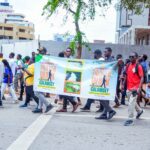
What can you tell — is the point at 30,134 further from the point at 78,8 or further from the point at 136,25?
the point at 136,25

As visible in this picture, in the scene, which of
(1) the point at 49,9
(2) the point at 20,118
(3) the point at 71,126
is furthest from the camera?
(1) the point at 49,9

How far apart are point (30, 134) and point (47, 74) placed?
422 cm

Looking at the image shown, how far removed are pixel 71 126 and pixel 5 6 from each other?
172168 millimetres

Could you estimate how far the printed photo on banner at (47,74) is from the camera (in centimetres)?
1415

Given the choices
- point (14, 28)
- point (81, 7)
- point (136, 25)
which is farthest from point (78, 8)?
point (14, 28)

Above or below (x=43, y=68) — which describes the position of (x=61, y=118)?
below

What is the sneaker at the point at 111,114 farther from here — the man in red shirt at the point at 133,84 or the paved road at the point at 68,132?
the man in red shirt at the point at 133,84

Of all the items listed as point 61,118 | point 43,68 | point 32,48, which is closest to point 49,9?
point 32,48

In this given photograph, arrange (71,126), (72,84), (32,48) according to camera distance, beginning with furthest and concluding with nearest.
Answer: (32,48), (72,84), (71,126)

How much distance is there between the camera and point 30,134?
10.2m

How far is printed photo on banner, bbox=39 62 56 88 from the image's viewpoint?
1415 centimetres

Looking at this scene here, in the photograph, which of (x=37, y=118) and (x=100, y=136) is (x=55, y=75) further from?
(x=100, y=136)

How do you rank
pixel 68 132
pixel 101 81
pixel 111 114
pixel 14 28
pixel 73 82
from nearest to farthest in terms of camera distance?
1. pixel 68 132
2. pixel 111 114
3. pixel 101 81
4. pixel 73 82
5. pixel 14 28

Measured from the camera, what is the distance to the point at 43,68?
14.2 m
